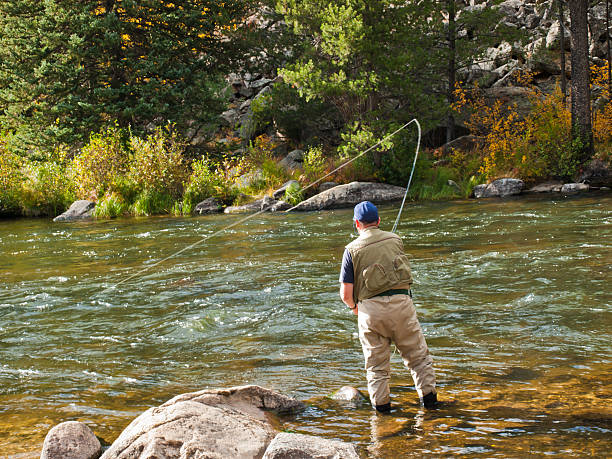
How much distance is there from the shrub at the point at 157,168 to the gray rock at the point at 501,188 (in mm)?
10562

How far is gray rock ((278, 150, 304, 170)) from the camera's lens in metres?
25.1

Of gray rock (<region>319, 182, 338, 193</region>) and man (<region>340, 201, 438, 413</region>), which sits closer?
man (<region>340, 201, 438, 413</region>)

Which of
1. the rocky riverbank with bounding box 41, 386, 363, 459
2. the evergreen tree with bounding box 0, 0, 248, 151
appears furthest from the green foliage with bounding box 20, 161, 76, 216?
the rocky riverbank with bounding box 41, 386, 363, 459

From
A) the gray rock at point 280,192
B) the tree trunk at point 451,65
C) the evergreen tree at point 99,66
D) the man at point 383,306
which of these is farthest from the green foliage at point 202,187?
the man at point 383,306

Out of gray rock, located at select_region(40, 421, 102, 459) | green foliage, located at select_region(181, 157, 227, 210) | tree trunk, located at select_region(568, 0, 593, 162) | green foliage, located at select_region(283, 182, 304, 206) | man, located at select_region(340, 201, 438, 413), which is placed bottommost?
gray rock, located at select_region(40, 421, 102, 459)

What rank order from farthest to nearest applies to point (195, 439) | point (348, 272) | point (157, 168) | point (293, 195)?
point (157, 168) → point (293, 195) → point (348, 272) → point (195, 439)

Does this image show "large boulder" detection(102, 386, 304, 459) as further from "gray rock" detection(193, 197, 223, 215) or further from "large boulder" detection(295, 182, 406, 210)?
"gray rock" detection(193, 197, 223, 215)

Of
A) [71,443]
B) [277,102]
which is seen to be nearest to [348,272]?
[71,443]

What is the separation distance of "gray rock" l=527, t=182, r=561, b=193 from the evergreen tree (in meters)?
13.6

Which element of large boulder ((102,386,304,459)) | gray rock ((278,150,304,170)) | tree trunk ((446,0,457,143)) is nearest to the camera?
large boulder ((102,386,304,459))

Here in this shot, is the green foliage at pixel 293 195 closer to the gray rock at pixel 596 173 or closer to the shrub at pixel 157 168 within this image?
the shrub at pixel 157 168

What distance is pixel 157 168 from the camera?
22328 millimetres

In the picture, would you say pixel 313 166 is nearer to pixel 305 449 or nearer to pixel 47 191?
pixel 47 191

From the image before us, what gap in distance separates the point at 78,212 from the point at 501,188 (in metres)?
14.4
